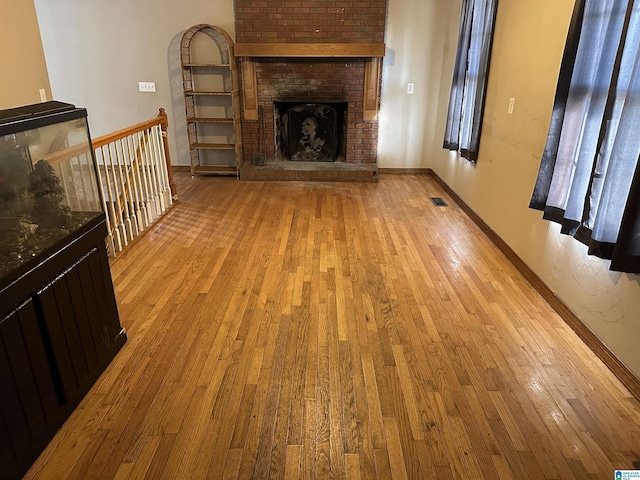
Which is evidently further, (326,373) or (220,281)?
(220,281)

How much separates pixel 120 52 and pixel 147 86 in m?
0.52

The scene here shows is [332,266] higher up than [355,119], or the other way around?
[355,119]

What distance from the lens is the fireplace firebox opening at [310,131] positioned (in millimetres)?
6016

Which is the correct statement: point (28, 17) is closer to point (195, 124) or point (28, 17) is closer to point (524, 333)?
point (195, 124)

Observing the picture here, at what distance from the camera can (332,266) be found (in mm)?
3420

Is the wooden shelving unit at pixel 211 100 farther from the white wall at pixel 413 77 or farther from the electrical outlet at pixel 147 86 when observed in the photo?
the white wall at pixel 413 77

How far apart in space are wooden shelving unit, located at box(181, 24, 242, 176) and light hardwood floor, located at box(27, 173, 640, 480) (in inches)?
98.4

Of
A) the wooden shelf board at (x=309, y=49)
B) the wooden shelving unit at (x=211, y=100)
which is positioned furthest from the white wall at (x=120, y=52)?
the wooden shelf board at (x=309, y=49)

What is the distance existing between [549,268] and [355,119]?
365 centimetres

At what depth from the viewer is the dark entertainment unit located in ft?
5.32

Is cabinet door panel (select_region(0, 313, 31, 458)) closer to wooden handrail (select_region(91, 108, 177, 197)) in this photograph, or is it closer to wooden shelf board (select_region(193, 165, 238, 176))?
wooden handrail (select_region(91, 108, 177, 197))

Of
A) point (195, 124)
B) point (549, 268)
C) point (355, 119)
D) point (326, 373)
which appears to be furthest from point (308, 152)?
point (326, 373)

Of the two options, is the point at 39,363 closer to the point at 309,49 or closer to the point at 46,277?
the point at 46,277

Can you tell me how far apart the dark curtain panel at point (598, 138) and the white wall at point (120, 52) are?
4421 mm
